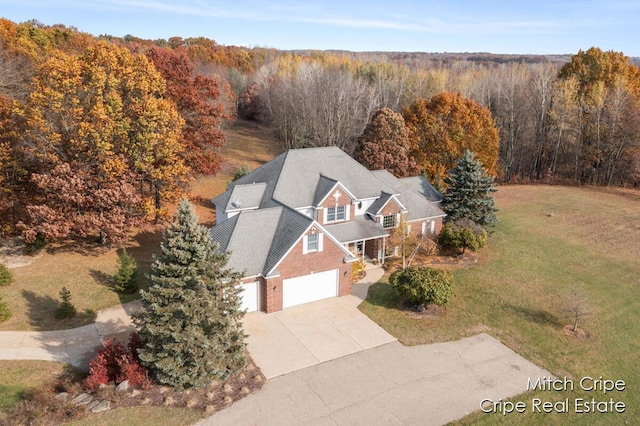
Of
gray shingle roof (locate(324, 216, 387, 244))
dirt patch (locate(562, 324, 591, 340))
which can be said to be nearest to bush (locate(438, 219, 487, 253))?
gray shingle roof (locate(324, 216, 387, 244))

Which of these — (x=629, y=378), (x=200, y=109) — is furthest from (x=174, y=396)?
(x=200, y=109)

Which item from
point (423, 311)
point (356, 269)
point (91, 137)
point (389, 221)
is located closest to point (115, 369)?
point (356, 269)

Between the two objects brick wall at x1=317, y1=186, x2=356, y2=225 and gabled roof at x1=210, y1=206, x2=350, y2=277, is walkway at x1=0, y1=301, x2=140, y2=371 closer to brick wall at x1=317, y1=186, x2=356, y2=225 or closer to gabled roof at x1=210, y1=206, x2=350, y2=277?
gabled roof at x1=210, y1=206, x2=350, y2=277

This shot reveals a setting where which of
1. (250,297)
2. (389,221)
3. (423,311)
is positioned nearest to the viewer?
(250,297)

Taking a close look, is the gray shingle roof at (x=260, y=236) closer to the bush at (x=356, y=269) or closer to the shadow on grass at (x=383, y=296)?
the bush at (x=356, y=269)

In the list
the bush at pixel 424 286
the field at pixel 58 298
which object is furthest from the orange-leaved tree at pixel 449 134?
the field at pixel 58 298

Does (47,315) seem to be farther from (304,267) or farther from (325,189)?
(325,189)
